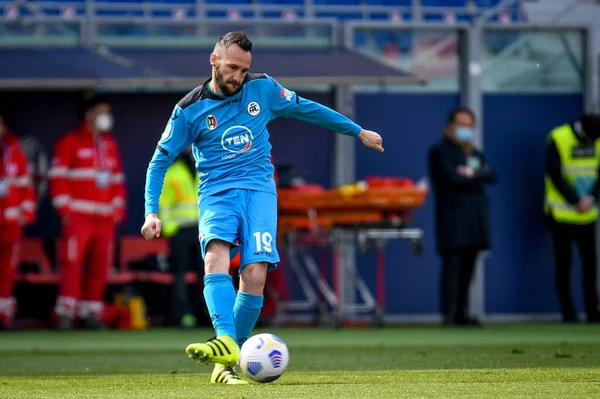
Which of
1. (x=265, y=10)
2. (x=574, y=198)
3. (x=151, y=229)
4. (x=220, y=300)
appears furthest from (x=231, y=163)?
(x=265, y=10)

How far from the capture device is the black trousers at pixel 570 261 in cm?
1516

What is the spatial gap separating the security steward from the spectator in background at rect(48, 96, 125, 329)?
56 centimetres

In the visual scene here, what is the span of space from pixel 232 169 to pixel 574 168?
874cm

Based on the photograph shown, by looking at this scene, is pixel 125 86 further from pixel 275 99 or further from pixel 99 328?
pixel 275 99

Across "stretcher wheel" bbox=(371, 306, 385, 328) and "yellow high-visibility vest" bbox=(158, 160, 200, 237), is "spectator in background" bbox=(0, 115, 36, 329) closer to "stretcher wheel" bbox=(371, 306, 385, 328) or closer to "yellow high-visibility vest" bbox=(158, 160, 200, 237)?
"yellow high-visibility vest" bbox=(158, 160, 200, 237)

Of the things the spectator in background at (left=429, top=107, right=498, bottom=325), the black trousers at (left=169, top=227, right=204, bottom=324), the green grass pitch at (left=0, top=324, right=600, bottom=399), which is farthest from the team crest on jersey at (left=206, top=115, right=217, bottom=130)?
the spectator in background at (left=429, top=107, right=498, bottom=325)

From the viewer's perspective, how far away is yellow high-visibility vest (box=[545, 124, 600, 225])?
15047 mm

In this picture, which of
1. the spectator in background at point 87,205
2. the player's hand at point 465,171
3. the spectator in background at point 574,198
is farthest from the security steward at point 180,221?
the spectator in background at point 574,198

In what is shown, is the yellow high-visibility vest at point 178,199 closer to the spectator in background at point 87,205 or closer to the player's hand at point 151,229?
the spectator in background at point 87,205

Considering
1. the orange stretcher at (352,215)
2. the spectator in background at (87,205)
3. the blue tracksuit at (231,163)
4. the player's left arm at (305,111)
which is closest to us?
the blue tracksuit at (231,163)

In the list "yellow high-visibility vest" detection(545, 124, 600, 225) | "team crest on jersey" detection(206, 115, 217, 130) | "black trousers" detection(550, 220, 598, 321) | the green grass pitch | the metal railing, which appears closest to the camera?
the green grass pitch

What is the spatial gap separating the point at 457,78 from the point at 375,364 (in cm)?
782

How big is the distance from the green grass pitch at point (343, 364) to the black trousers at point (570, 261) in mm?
1002

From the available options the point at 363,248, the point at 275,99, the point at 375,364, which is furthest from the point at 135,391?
the point at 363,248
